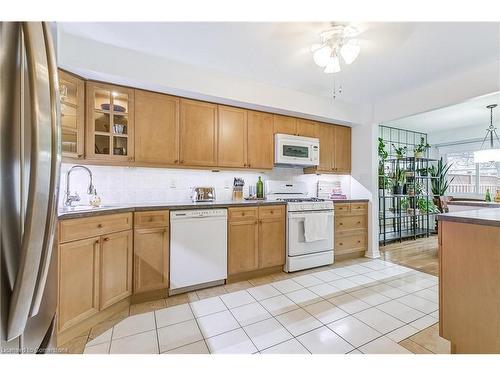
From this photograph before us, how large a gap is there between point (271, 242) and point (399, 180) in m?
3.38

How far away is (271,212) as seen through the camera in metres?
2.91

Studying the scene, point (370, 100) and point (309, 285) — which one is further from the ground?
point (370, 100)

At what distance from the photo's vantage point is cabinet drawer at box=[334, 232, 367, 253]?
11.3ft

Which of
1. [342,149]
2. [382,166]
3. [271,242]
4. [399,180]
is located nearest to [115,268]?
[271,242]

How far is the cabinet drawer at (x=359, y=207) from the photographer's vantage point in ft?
11.7

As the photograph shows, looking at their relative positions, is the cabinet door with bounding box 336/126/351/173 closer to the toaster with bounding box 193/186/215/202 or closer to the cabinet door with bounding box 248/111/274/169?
the cabinet door with bounding box 248/111/274/169

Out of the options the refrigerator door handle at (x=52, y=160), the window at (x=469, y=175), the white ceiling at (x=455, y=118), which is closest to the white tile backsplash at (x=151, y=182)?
the refrigerator door handle at (x=52, y=160)

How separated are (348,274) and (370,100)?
8.16ft

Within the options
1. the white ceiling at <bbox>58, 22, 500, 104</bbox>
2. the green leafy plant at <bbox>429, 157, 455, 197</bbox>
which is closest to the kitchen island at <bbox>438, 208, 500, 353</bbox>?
the white ceiling at <bbox>58, 22, 500, 104</bbox>

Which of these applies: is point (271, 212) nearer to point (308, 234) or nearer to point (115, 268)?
point (308, 234)

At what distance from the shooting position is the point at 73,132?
2.17 metres

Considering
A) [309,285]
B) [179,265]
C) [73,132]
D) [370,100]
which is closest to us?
[73,132]
